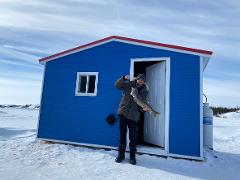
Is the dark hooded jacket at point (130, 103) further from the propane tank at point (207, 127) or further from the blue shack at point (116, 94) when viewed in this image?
the propane tank at point (207, 127)

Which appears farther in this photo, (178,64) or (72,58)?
(72,58)

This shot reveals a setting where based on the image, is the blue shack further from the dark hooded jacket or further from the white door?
the dark hooded jacket

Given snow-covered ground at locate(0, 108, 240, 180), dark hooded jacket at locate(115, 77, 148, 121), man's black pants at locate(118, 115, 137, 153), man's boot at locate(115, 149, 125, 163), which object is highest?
dark hooded jacket at locate(115, 77, 148, 121)

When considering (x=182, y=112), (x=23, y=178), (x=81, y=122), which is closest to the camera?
(x=23, y=178)

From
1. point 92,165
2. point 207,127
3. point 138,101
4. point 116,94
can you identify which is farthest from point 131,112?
point 207,127

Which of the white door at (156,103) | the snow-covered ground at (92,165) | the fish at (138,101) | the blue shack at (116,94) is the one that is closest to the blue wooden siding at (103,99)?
the blue shack at (116,94)

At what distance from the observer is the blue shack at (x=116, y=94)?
23.5 feet

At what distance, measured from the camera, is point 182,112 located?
719 cm

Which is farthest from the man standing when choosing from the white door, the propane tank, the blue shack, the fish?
the propane tank

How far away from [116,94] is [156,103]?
134cm

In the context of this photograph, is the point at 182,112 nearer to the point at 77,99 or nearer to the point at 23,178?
the point at 77,99

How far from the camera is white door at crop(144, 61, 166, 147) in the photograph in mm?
7695

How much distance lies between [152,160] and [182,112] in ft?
5.40

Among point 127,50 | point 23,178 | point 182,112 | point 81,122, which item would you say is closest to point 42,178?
A: point 23,178
